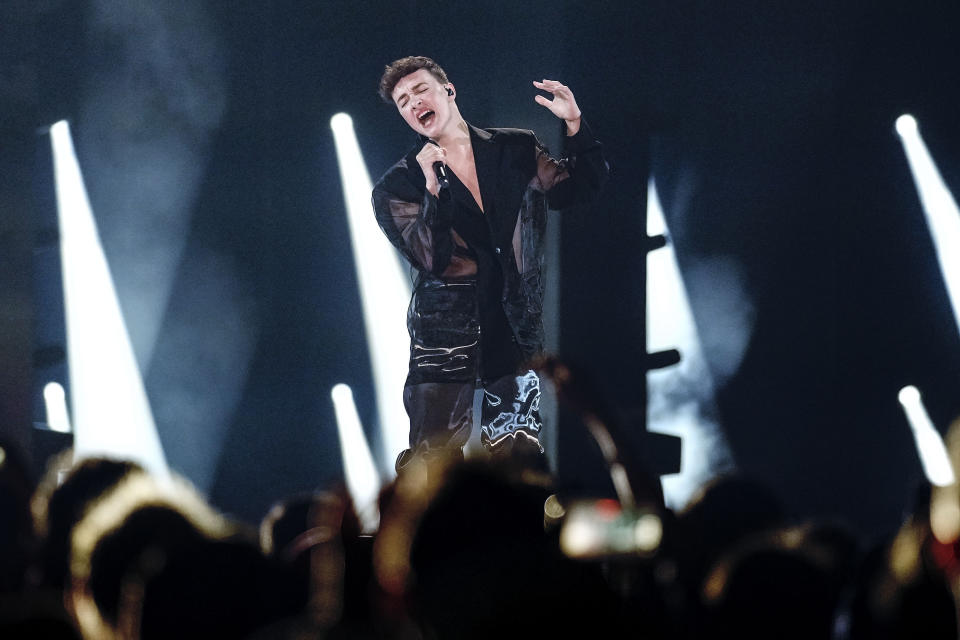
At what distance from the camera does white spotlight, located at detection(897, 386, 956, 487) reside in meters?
5.37

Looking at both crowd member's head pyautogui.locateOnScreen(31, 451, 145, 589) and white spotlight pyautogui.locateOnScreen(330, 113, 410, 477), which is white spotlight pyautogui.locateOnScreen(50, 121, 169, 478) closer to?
white spotlight pyautogui.locateOnScreen(330, 113, 410, 477)

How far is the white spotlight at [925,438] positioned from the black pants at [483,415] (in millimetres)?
1861

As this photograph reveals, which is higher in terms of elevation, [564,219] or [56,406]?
[564,219]

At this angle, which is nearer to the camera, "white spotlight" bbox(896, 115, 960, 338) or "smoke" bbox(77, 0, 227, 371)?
"white spotlight" bbox(896, 115, 960, 338)

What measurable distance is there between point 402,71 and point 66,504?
3789mm

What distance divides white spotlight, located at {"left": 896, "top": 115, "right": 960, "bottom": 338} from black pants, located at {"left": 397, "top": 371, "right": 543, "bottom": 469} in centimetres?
214

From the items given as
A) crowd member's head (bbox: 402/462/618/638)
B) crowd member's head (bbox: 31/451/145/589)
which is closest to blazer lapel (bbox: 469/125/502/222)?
crowd member's head (bbox: 31/451/145/589)

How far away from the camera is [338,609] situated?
1592 millimetres

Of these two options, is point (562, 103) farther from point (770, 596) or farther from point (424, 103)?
point (770, 596)

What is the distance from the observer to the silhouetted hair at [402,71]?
5602mm

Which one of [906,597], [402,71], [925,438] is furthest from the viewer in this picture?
[402,71]

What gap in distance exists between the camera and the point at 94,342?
571 cm

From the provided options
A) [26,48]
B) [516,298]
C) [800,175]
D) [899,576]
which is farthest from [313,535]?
[26,48]

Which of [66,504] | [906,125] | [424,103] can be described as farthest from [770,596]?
[906,125]
